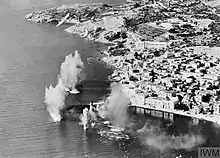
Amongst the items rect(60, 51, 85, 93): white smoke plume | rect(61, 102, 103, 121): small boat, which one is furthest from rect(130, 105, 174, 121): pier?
rect(60, 51, 85, 93): white smoke plume

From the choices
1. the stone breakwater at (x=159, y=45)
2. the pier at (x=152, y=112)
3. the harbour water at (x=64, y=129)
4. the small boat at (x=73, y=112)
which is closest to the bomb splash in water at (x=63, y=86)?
the small boat at (x=73, y=112)

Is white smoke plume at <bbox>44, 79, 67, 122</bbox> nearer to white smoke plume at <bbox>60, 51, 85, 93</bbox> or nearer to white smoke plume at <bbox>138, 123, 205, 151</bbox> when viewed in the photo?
white smoke plume at <bbox>60, 51, 85, 93</bbox>

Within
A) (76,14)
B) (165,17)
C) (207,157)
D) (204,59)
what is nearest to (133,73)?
(204,59)

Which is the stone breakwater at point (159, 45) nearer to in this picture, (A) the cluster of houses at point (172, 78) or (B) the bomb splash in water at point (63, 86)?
(A) the cluster of houses at point (172, 78)

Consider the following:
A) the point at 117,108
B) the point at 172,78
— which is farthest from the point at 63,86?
the point at 172,78

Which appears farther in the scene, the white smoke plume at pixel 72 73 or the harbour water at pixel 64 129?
the white smoke plume at pixel 72 73

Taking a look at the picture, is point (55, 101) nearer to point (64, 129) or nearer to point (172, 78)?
point (64, 129)
